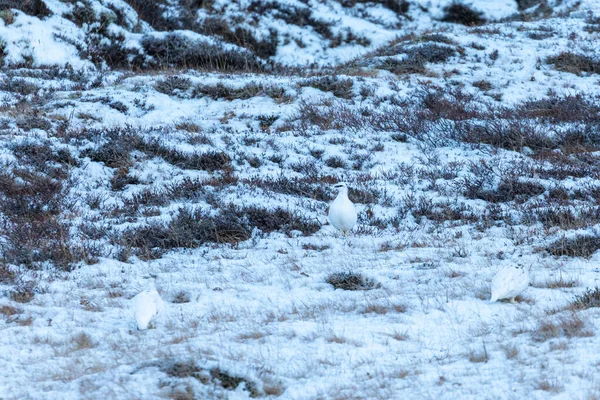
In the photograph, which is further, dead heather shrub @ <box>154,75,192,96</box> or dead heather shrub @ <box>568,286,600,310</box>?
dead heather shrub @ <box>154,75,192,96</box>

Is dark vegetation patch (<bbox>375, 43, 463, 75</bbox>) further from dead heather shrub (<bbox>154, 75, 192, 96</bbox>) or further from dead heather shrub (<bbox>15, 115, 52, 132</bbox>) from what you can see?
dead heather shrub (<bbox>15, 115, 52, 132</bbox>)

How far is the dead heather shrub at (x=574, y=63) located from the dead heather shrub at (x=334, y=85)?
5.19 metres

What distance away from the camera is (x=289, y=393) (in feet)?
15.2

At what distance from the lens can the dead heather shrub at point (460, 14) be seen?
2525cm

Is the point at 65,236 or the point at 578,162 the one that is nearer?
the point at 65,236

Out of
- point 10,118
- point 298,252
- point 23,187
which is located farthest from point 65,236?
point 10,118

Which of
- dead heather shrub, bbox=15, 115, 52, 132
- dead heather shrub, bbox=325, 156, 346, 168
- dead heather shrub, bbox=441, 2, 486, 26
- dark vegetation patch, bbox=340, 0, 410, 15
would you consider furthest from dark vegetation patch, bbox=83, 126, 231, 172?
dead heather shrub, bbox=441, 2, 486, 26

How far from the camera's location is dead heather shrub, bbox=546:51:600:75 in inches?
636

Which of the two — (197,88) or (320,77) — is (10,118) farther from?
(320,77)

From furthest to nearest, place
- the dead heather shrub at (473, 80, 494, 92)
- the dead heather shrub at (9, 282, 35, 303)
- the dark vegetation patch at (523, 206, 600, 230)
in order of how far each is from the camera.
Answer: the dead heather shrub at (473, 80, 494, 92) < the dark vegetation patch at (523, 206, 600, 230) < the dead heather shrub at (9, 282, 35, 303)

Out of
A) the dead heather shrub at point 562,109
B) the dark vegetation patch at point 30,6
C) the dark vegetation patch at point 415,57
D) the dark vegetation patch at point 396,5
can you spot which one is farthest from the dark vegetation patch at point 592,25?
the dark vegetation patch at point 30,6

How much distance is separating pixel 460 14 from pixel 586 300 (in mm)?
21303

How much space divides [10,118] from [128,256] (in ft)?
20.8

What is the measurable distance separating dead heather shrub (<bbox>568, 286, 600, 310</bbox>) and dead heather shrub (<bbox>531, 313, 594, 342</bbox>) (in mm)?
294
